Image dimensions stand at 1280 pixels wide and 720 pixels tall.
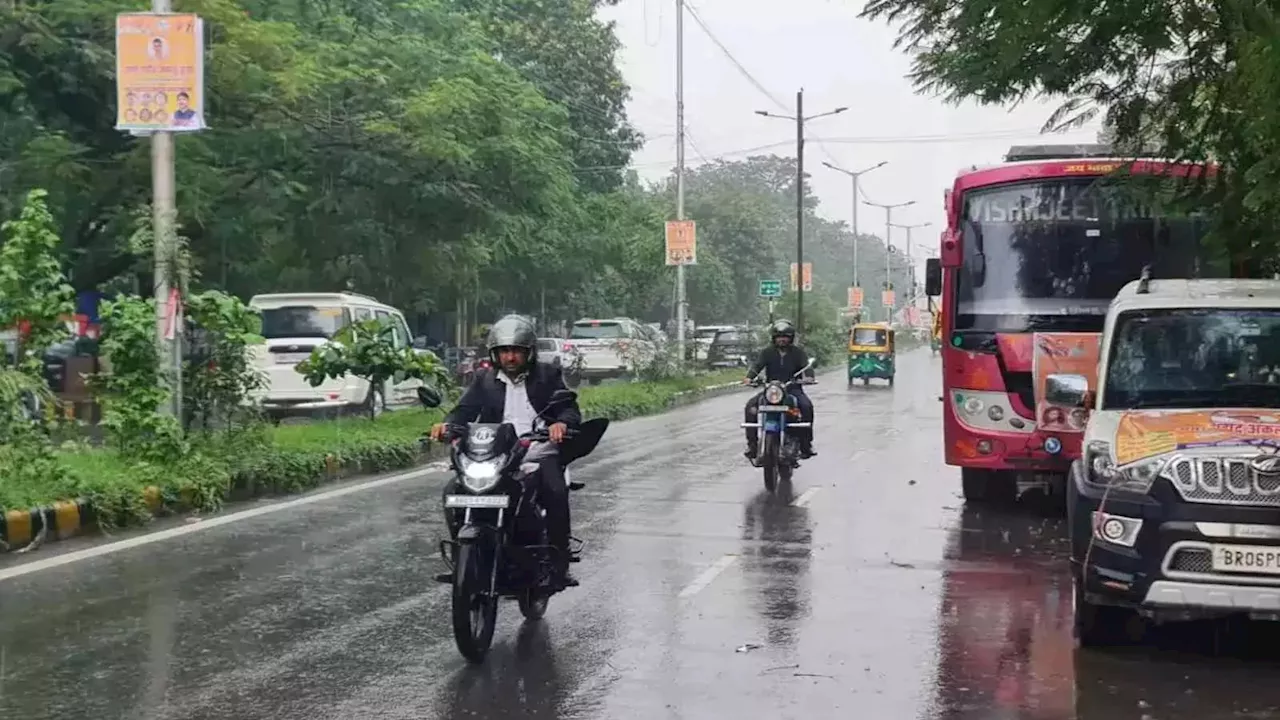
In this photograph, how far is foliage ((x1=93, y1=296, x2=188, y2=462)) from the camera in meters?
12.0

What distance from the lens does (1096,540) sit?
6621mm

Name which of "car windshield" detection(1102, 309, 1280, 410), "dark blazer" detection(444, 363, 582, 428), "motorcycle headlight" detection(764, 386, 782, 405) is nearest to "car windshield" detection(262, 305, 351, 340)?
"motorcycle headlight" detection(764, 386, 782, 405)

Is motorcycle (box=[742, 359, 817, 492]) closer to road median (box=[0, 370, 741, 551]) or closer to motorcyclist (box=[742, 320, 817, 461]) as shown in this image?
motorcyclist (box=[742, 320, 817, 461])

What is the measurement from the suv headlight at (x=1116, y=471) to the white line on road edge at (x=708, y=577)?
258 cm

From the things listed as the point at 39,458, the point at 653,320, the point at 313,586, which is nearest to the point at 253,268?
the point at 39,458

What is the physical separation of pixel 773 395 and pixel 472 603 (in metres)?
7.58

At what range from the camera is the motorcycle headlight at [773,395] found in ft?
45.0

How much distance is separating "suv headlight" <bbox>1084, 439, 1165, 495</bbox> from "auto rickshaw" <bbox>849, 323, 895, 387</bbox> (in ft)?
110

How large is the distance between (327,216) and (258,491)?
42.2ft

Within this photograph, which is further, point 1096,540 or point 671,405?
point 671,405

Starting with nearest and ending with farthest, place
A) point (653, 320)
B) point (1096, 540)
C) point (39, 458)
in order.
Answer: point (1096, 540), point (39, 458), point (653, 320)

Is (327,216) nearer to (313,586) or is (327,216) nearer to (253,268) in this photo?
(253,268)

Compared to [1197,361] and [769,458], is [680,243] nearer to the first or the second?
[769,458]

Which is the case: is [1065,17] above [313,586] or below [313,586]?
above
